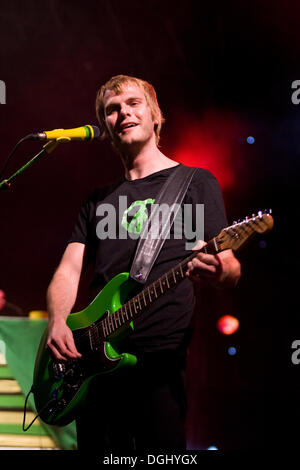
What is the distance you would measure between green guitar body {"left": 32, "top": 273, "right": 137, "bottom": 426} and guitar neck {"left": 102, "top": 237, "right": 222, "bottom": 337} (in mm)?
28

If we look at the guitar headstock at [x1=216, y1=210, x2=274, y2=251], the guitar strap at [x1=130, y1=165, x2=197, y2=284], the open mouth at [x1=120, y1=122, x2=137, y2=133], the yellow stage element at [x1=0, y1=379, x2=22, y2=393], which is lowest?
the yellow stage element at [x1=0, y1=379, x2=22, y2=393]

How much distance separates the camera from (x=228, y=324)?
11.8 feet

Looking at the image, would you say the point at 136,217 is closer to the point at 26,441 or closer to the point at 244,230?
the point at 244,230

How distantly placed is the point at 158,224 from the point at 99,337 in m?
0.52

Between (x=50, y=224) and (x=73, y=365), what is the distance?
88.0 inches

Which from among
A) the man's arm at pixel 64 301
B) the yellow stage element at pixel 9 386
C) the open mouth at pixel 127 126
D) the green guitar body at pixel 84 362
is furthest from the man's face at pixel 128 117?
the yellow stage element at pixel 9 386

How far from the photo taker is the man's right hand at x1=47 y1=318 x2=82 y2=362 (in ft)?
6.31

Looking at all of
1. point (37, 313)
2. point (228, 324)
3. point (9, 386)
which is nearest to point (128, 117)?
point (9, 386)

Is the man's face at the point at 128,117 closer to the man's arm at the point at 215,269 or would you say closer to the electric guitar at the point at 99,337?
the electric guitar at the point at 99,337

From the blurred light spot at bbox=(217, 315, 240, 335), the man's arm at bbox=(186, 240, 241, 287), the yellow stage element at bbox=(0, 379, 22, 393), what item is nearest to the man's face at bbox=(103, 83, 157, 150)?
the man's arm at bbox=(186, 240, 241, 287)

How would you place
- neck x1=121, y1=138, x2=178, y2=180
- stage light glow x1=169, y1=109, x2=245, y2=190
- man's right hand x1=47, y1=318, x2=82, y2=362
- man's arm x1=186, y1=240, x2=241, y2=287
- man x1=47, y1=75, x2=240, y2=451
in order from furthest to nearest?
stage light glow x1=169, y1=109, x2=245, y2=190 < neck x1=121, y1=138, x2=178, y2=180 < man's right hand x1=47, y1=318, x2=82, y2=362 < man x1=47, y1=75, x2=240, y2=451 < man's arm x1=186, y1=240, x2=241, y2=287

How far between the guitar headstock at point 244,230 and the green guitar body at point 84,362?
17.8 inches

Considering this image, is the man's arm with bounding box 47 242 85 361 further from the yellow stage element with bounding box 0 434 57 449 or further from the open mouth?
the yellow stage element with bounding box 0 434 57 449

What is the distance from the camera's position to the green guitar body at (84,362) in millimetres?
1817
